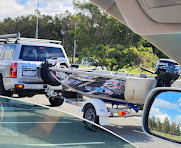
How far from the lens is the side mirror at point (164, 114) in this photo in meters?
1.81

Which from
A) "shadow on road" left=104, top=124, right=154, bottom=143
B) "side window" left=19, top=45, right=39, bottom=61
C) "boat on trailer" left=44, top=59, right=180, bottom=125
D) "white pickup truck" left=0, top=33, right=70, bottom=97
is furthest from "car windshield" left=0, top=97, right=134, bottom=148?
"side window" left=19, top=45, right=39, bottom=61

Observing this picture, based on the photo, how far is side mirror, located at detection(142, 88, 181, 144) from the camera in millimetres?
1809

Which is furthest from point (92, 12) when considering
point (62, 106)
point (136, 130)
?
point (136, 130)

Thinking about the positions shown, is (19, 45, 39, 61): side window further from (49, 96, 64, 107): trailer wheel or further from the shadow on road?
the shadow on road

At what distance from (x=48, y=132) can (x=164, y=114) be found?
0.79 m

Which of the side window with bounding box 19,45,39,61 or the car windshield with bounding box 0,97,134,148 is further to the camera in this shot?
the side window with bounding box 19,45,39,61

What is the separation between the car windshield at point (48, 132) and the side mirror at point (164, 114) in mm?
391

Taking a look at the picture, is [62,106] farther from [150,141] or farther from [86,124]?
[86,124]

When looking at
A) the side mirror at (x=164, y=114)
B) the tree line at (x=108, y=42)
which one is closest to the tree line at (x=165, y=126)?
the side mirror at (x=164, y=114)

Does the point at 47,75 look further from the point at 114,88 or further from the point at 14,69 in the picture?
the point at 114,88

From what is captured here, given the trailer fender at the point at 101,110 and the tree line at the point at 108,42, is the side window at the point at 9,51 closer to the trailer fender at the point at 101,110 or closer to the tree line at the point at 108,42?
the trailer fender at the point at 101,110

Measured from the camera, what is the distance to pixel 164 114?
191 centimetres

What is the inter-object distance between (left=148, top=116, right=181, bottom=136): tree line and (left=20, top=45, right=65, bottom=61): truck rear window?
985 cm

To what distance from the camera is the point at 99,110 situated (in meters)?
7.93
